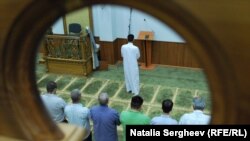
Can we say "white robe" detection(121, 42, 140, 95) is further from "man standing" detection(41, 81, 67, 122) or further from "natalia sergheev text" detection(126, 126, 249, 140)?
"natalia sergheev text" detection(126, 126, 249, 140)

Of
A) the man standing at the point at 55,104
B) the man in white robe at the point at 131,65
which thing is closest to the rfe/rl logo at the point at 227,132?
the man standing at the point at 55,104

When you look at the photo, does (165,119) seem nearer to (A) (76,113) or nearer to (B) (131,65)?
(A) (76,113)

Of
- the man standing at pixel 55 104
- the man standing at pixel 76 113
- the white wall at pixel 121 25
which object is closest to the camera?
the man standing at pixel 76 113

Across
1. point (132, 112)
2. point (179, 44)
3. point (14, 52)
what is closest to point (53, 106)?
point (132, 112)

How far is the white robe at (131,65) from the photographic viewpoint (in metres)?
6.14

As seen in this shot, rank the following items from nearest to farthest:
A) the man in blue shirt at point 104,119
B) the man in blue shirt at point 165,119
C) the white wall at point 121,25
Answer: the man in blue shirt at point 165,119
the man in blue shirt at point 104,119
the white wall at point 121,25

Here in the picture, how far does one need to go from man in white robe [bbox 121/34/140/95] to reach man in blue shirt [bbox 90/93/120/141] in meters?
2.38

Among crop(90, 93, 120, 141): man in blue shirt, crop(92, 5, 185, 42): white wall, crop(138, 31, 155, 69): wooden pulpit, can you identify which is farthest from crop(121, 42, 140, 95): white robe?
crop(90, 93, 120, 141): man in blue shirt

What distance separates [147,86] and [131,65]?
0.82 meters

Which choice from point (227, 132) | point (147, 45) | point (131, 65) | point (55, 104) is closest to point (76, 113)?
point (55, 104)

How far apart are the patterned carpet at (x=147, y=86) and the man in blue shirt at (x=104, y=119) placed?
1990 mm

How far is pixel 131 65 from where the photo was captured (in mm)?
6285

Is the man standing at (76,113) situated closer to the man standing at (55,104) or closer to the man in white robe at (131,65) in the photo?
the man standing at (55,104)

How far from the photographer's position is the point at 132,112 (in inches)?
145
